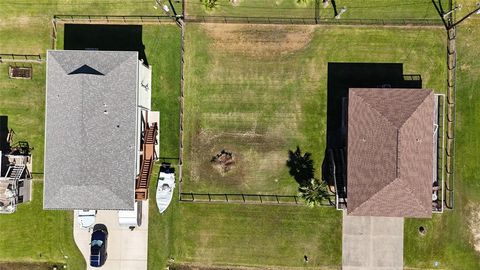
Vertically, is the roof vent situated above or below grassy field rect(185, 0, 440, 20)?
below

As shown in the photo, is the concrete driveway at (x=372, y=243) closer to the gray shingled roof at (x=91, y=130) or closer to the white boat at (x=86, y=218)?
the gray shingled roof at (x=91, y=130)

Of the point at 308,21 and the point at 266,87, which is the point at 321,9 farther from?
the point at 266,87

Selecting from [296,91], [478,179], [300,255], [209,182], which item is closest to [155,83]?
[209,182]

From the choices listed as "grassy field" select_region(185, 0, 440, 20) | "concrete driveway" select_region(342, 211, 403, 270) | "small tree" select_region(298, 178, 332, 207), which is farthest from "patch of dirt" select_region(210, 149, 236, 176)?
"grassy field" select_region(185, 0, 440, 20)

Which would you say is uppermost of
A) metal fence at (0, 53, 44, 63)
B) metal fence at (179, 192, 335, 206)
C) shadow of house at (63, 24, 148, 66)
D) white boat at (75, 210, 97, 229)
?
shadow of house at (63, 24, 148, 66)

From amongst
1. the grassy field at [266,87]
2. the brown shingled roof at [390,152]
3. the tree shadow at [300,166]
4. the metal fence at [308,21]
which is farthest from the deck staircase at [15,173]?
the brown shingled roof at [390,152]

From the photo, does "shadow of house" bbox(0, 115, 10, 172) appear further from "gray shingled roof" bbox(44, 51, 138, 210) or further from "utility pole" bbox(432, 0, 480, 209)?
"utility pole" bbox(432, 0, 480, 209)

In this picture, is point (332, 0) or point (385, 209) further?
point (332, 0)

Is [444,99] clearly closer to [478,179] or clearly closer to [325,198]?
[478,179]
